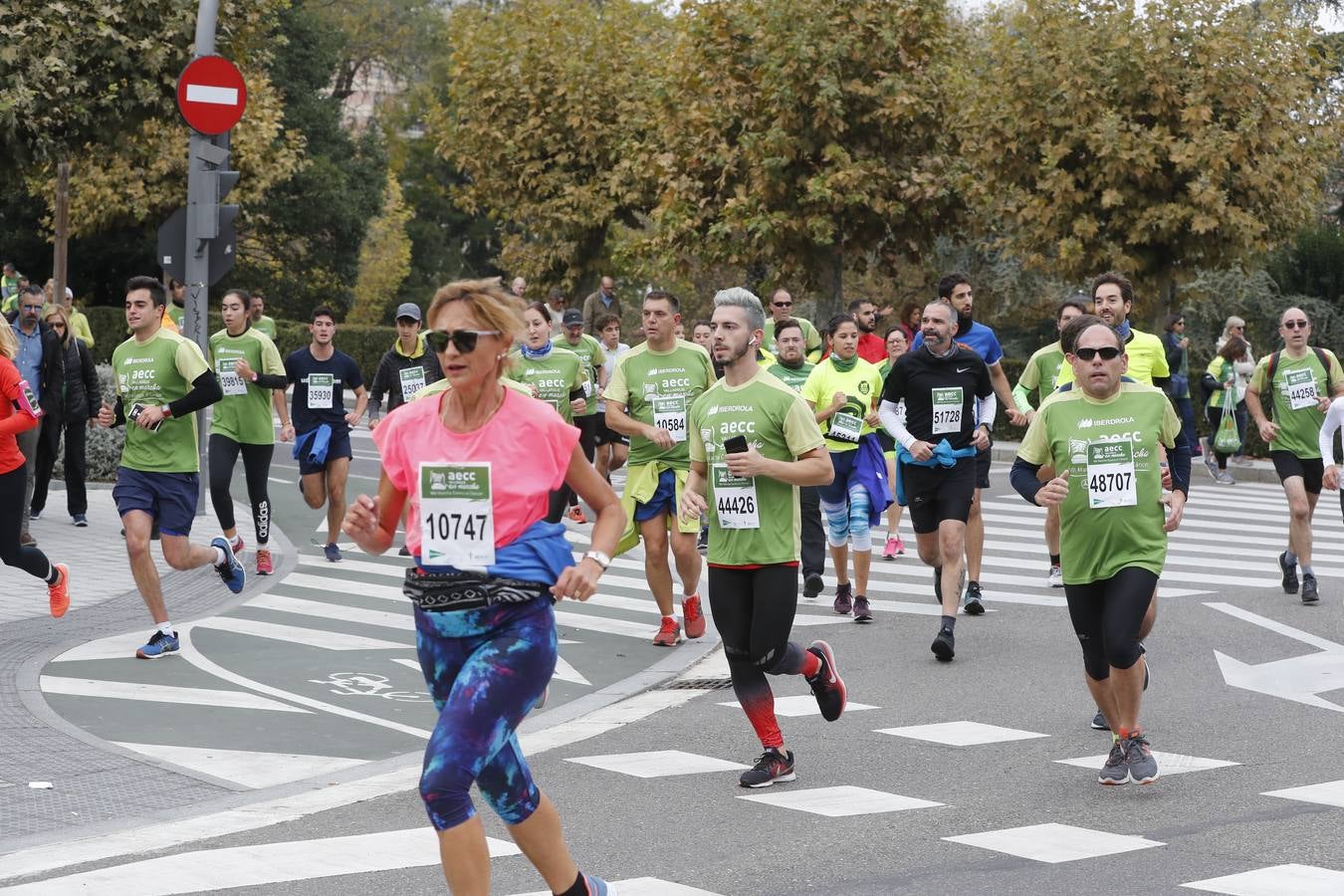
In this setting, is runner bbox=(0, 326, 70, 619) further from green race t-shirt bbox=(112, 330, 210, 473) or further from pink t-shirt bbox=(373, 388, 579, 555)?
pink t-shirt bbox=(373, 388, 579, 555)

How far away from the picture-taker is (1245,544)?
16797mm

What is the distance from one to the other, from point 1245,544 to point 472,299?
13064 millimetres

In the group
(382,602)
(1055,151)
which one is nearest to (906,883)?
(382,602)

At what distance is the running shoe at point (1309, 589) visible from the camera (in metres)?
12.7

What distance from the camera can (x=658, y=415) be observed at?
11.0m

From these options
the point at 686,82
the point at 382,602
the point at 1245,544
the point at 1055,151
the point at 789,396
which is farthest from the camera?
the point at 686,82

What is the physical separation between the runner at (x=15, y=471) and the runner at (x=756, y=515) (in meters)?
3.83

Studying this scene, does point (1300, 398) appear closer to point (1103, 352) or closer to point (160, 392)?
point (1103, 352)

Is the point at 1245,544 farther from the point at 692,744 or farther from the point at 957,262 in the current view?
the point at 957,262

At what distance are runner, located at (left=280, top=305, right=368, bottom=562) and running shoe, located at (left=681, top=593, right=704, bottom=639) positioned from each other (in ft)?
12.8

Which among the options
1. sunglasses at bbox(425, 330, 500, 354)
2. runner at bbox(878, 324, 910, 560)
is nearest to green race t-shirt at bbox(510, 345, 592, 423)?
runner at bbox(878, 324, 910, 560)

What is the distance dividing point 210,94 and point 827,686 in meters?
8.63

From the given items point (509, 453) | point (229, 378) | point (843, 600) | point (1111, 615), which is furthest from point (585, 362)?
point (509, 453)

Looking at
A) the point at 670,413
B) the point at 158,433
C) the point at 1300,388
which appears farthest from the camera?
the point at 1300,388
